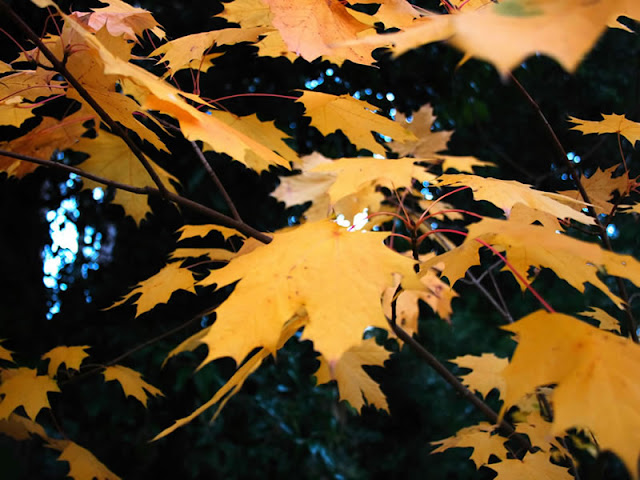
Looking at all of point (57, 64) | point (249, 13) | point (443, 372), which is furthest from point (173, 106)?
point (443, 372)

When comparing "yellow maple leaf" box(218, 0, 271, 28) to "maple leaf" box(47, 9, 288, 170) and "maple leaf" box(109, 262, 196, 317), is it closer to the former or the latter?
"maple leaf" box(47, 9, 288, 170)

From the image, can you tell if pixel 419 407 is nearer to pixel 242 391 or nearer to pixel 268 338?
pixel 242 391

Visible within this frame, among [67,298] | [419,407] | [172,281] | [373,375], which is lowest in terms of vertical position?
[419,407]

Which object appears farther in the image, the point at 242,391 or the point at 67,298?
the point at 242,391

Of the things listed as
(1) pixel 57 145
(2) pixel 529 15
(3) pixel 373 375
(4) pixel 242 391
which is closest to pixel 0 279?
(4) pixel 242 391

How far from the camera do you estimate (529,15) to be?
1.37 feet

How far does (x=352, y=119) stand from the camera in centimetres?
107

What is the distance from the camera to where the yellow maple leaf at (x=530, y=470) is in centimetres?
97

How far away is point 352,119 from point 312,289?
1.75 ft

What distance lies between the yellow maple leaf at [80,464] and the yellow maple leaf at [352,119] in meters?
1.06

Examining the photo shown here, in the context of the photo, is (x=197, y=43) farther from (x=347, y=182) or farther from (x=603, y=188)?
(x=603, y=188)

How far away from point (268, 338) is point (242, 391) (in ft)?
7.55

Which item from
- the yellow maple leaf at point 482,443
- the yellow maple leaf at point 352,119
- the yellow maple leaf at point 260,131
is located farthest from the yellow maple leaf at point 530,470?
the yellow maple leaf at point 260,131

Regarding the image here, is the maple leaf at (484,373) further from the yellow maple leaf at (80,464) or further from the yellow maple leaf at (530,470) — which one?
the yellow maple leaf at (80,464)
